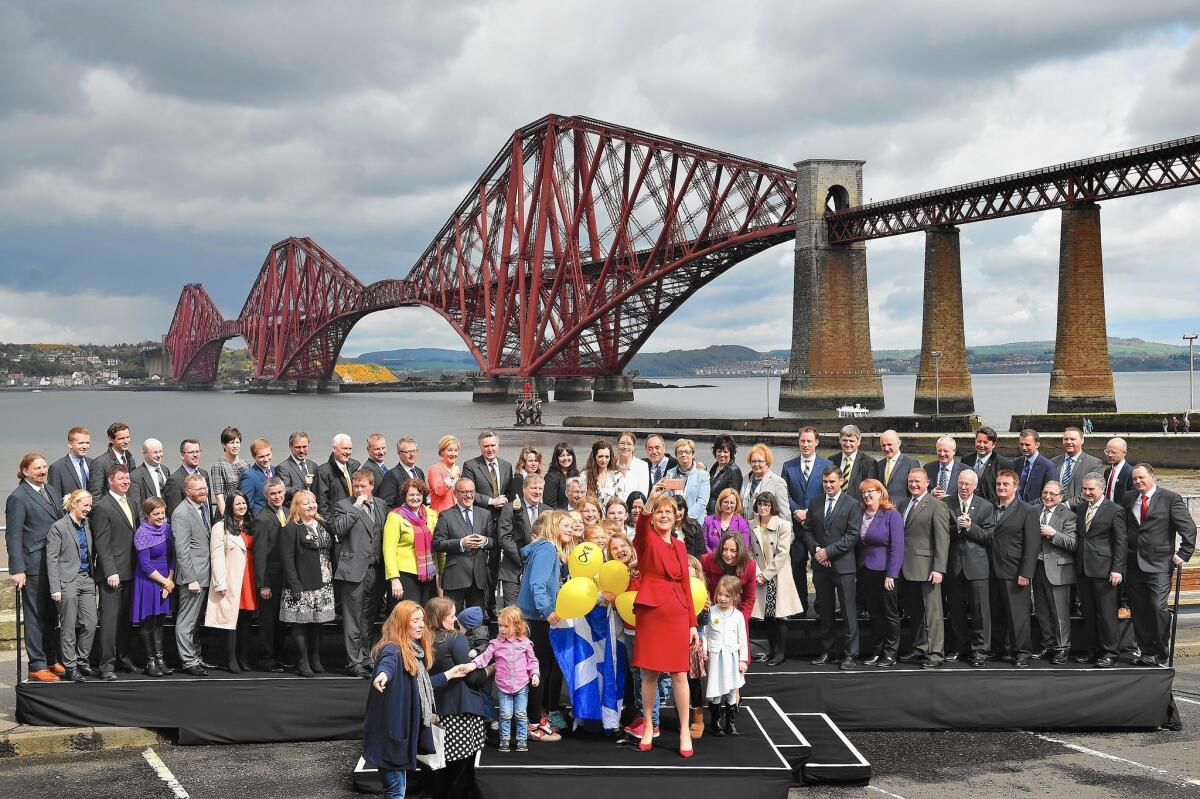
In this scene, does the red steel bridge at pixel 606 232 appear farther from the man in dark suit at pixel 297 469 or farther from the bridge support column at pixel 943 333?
the man in dark suit at pixel 297 469

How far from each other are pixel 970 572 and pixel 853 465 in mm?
1576

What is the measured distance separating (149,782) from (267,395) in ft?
522

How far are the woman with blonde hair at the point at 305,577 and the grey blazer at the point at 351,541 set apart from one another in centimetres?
10

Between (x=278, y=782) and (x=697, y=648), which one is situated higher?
(x=697, y=648)

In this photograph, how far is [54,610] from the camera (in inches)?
332

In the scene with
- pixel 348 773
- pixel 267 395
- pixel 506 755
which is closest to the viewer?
pixel 506 755

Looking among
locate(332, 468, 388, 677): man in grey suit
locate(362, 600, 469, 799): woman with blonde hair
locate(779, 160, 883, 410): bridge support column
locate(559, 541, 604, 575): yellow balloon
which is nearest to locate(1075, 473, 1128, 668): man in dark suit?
locate(559, 541, 604, 575): yellow balloon

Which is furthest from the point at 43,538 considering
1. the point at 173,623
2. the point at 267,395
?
the point at 267,395

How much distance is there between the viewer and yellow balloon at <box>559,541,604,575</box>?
7258mm

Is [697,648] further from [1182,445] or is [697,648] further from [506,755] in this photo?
[1182,445]

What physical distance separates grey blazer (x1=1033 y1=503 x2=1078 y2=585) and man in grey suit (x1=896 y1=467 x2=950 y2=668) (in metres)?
0.82

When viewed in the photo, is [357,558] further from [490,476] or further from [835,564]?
[835,564]

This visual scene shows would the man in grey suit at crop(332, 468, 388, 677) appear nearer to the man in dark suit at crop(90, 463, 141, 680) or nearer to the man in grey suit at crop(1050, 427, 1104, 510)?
the man in dark suit at crop(90, 463, 141, 680)

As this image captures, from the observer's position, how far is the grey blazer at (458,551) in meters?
8.47
